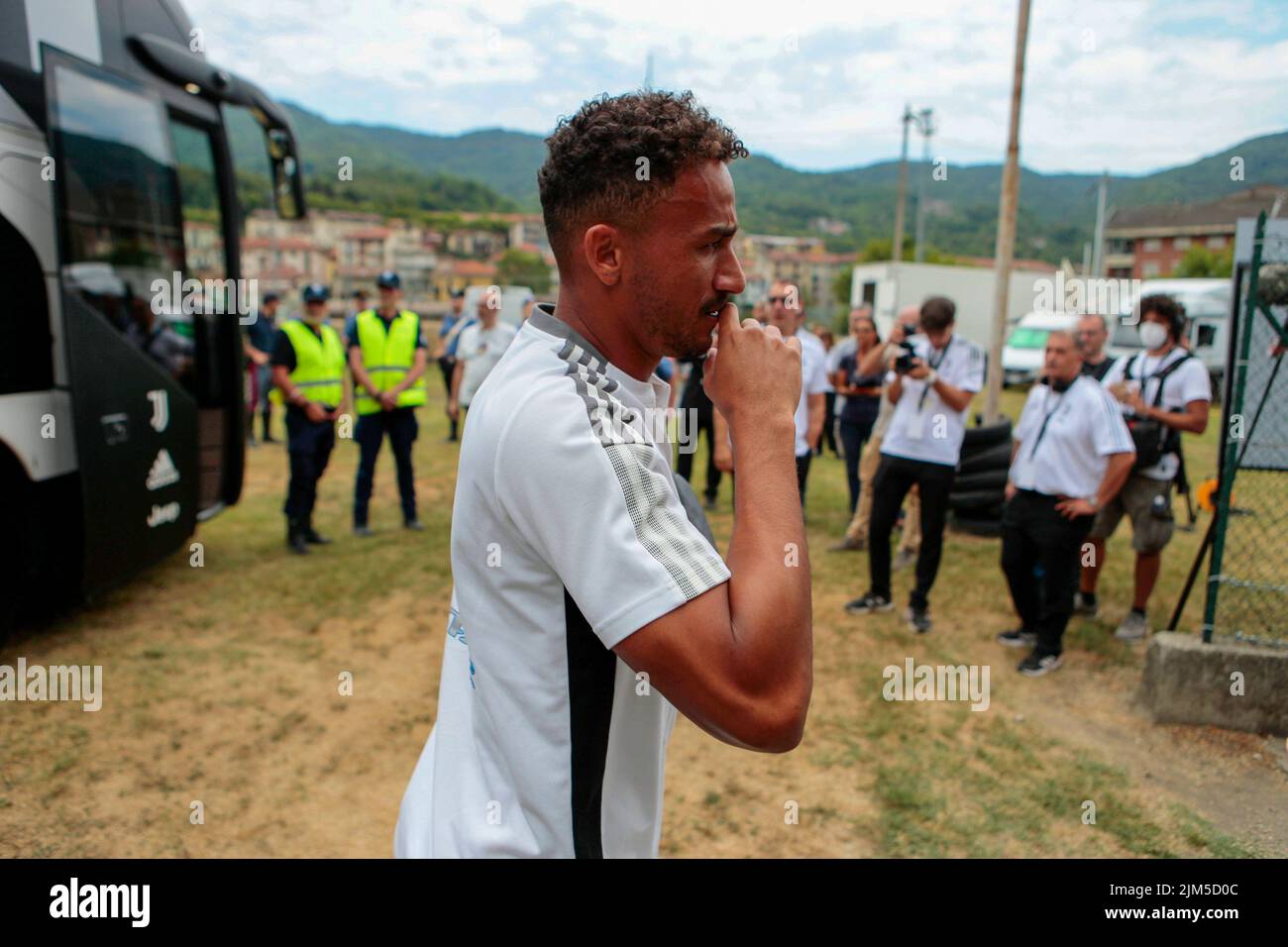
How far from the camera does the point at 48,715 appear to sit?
4.41 m

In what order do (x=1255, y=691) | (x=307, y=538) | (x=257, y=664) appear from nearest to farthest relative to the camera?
1. (x=1255, y=691)
2. (x=257, y=664)
3. (x=307, y=538)

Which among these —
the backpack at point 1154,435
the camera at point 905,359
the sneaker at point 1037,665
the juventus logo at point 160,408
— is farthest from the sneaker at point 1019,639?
the juventus logo at point 160,408

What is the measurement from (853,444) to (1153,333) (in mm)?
3099

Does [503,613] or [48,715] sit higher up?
[503,613]

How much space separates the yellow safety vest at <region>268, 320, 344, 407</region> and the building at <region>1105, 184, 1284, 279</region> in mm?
71034

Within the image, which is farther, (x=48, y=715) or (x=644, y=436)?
(x=48, y=715)

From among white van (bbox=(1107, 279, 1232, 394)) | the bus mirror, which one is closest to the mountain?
white van (bbox=(1107, 279, 1232, 394))

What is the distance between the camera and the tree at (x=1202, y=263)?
5475 centimetres

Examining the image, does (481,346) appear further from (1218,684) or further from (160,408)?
(1218,684)

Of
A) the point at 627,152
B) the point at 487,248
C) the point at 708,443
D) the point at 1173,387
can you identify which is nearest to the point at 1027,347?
the point at 708,443

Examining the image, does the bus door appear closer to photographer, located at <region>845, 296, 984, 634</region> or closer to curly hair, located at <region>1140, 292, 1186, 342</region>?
photographer, located at <region>845, 296, 984, 634</region>
